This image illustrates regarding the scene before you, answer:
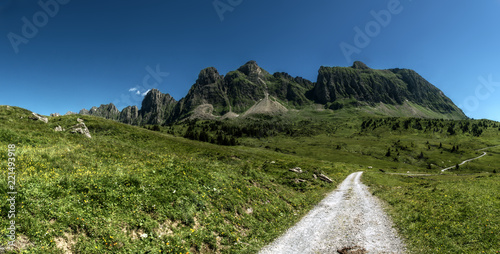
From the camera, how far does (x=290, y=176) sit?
37062 mm

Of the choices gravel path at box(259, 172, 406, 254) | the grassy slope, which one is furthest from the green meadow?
gravel path at box(259, 172, 406, 254)

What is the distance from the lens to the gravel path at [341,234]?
13775 mm

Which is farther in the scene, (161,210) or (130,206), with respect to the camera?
(161,210)

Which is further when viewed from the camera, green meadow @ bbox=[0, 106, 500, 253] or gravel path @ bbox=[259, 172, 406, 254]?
gravel path @ bbox=[259, 172, 406, 254]

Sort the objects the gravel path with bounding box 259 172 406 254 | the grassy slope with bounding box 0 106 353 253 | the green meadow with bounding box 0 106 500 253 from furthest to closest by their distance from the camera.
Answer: the gravel path with bounding box 259 172 406 254, the green meadow with bounding box 0 106 500 253, the grassy slope with bounding box 0 106 353 253

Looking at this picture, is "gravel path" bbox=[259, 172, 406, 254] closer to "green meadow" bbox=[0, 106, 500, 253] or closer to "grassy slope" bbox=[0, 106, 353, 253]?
"green meadow" bbox=[0, 106, 500, 253]

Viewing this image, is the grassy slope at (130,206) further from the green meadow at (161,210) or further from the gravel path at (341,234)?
Result: the gravel path at (341,234)

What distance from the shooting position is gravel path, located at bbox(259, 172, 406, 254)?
1377cm

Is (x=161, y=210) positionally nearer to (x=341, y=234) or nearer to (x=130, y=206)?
(x=130, y=206)

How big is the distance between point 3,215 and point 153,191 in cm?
713

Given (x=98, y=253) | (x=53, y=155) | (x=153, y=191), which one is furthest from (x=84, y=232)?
(x=53, y=155)

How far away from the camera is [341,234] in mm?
16141

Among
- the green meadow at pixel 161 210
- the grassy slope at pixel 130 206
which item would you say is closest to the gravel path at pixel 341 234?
the green meadow at pixel 161 210

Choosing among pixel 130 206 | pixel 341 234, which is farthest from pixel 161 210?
pixel 341 234
